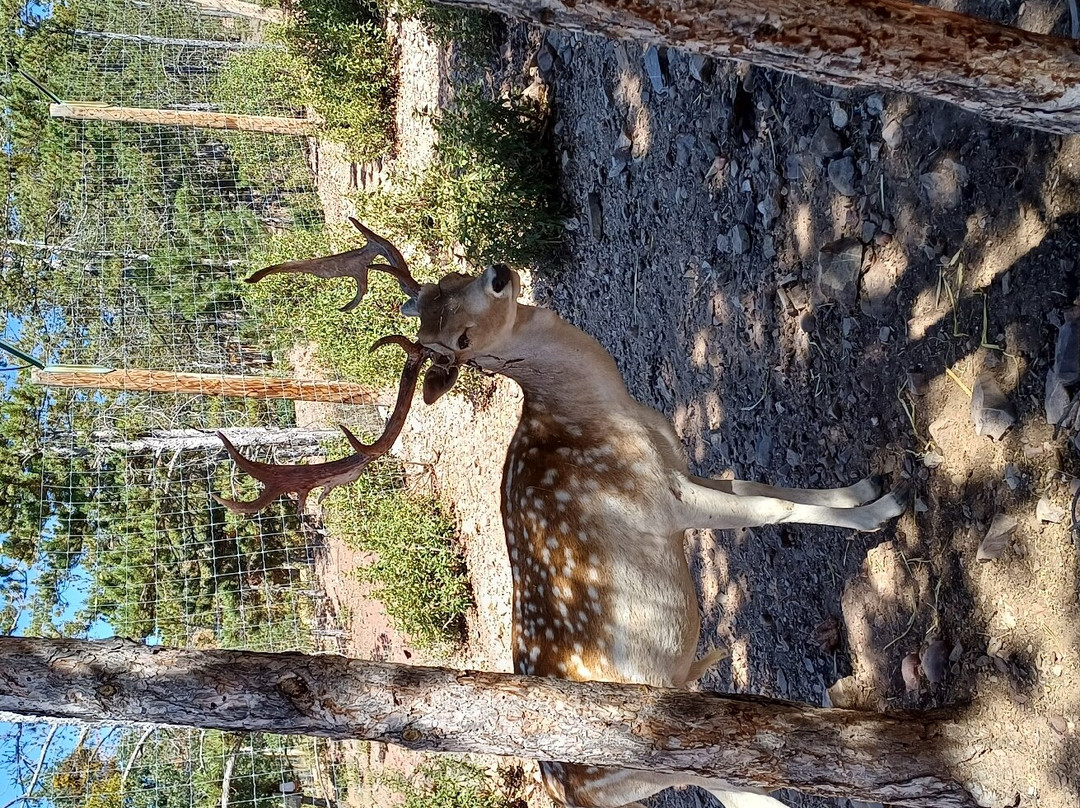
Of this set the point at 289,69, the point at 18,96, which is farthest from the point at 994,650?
the point at 18,96

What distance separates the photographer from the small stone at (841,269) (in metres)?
3.32

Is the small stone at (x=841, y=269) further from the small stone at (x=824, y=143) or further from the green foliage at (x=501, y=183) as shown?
the green foliage at (x=501, y=183)

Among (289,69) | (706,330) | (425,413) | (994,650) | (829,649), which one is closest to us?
(994,650)

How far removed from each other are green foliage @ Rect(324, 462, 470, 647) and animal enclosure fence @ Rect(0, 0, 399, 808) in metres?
0.96

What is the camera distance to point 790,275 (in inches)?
150

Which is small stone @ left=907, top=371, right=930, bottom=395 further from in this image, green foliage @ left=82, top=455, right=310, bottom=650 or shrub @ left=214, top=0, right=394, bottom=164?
shrub @ left=214, top=0, right=394, bottom=164

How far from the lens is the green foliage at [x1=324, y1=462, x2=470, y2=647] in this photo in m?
7.53

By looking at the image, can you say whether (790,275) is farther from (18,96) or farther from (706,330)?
(18,96)

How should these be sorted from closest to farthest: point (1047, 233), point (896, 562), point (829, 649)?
point (1047, 233)
point (896, 562)
point (829, 649)

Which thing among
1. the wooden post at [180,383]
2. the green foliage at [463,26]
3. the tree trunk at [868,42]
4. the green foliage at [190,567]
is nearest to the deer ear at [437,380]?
the tree trunk at [868,42]

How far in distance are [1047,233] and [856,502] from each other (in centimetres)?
115

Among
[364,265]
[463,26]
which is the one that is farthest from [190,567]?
[364,265]

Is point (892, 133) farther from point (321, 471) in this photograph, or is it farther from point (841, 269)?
point (321, 471)

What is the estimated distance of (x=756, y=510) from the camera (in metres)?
3.00
